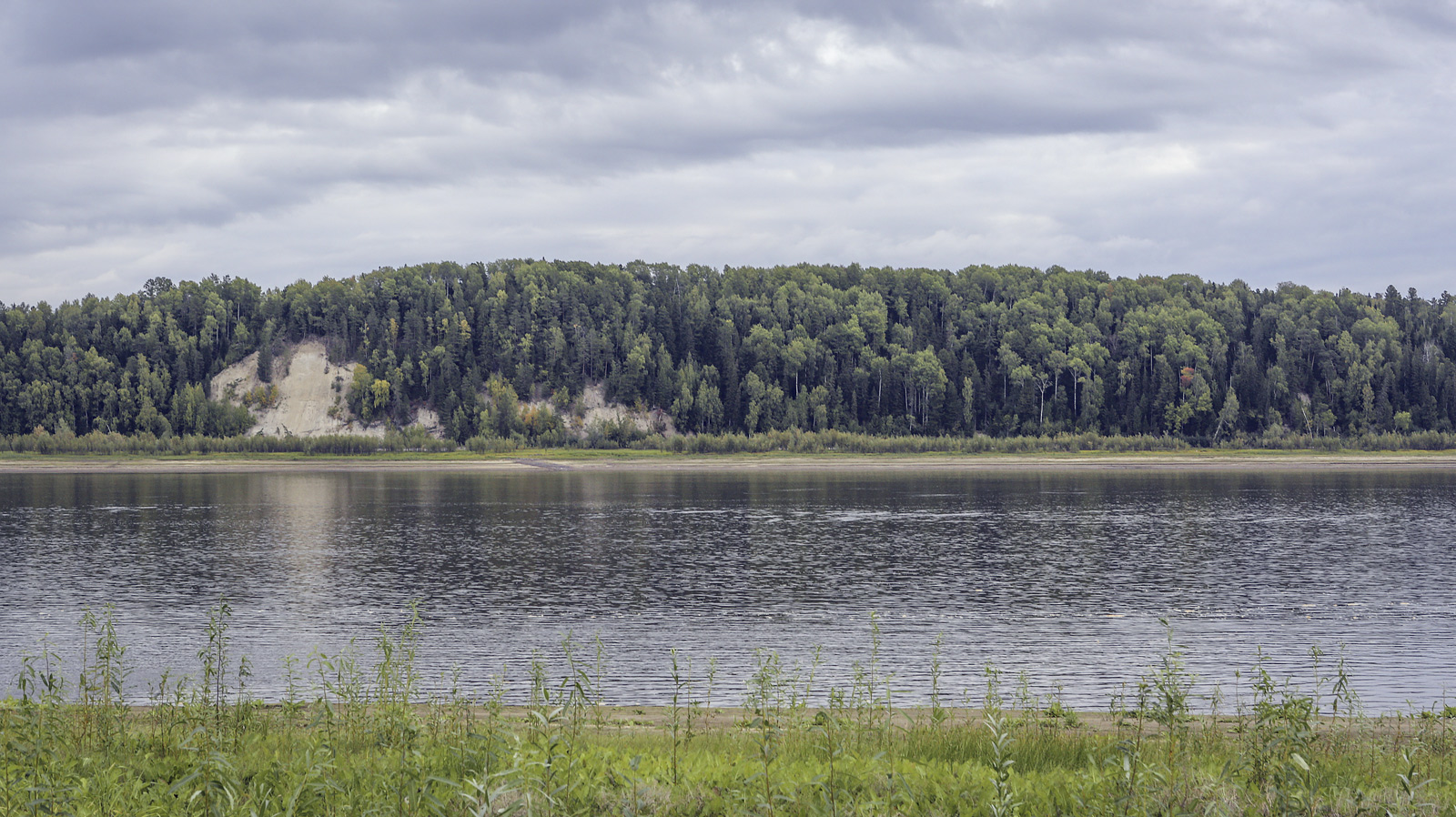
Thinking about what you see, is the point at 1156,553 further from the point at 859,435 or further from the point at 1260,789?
the point at 859,435

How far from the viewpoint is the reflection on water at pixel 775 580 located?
30.6 metres

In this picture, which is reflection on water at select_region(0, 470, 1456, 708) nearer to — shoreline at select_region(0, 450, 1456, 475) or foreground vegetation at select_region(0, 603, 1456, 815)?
foreground vegetation at select_region(0, 603, 1456, 815)

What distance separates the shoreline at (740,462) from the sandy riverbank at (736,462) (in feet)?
0.47

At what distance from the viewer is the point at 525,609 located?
127ft

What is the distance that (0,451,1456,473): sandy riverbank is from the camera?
535ft

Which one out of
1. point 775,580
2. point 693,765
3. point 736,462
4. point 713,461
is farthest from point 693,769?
point 713,461

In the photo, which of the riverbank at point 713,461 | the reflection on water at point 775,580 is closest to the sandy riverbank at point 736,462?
the riverbank at point 713,461

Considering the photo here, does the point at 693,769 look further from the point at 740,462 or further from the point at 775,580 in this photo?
the point at 740,462

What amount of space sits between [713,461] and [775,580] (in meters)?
126

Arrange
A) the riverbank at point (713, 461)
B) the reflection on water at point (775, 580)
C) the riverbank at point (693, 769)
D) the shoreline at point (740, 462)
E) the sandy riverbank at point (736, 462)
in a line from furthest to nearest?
the riverbank at point (713, 461), the sandy riverbank at point (736, 462), the shoreline at point (740, 462), the reflection on water at point (775, 580), the riverbank at point (693, 769)

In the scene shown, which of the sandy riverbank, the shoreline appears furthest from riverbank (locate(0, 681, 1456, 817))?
the sandy riverbank

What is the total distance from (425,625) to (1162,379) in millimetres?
186180

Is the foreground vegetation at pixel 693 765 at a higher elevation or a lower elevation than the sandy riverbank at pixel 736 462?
higher

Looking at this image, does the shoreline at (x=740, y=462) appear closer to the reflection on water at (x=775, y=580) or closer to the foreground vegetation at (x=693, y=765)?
the reflection on water at (x=775, y=580)
